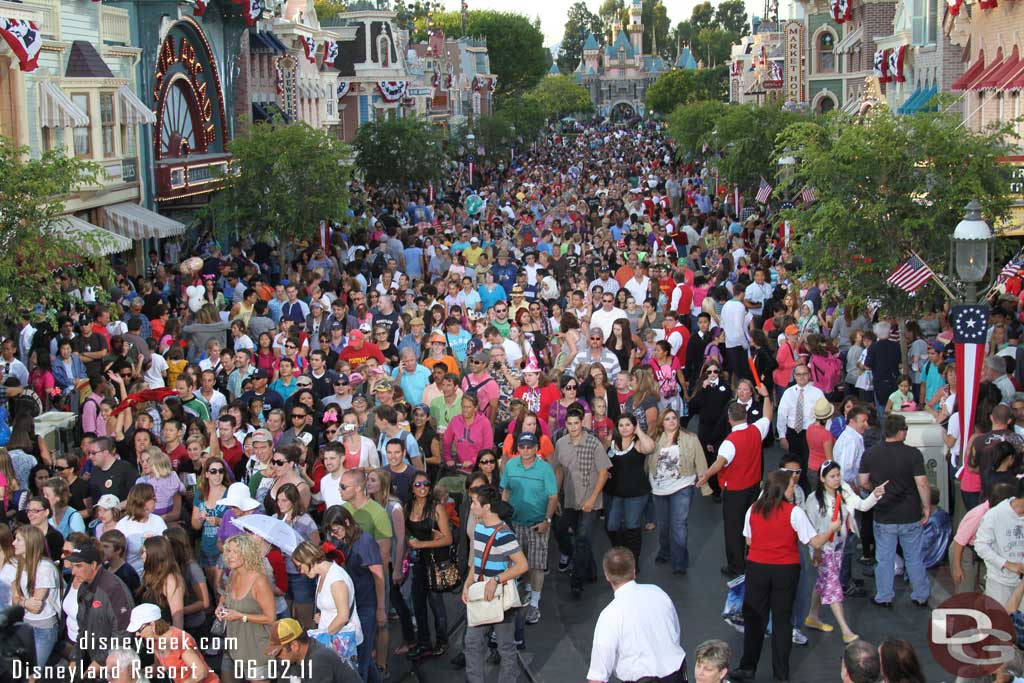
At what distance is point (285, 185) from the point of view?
2702 centimetres

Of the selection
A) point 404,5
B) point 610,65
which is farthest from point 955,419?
point 610,65

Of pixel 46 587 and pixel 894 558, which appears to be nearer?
pixel 46 587

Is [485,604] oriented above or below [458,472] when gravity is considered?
below

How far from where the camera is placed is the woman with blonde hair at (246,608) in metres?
7.93

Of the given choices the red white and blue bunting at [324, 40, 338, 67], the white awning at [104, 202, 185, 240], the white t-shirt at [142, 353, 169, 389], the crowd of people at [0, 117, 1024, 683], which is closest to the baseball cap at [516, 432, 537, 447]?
the crowd of people at [0, 117, 1024, 683]

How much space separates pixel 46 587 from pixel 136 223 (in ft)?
61.4

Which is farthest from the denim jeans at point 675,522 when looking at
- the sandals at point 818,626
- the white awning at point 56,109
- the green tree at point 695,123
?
the green tree at point 695,123

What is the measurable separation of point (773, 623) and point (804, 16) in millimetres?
55023

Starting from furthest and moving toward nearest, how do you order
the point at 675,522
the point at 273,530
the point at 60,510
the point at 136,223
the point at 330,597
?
1. the point at 136,223
2. the point at 675,522
3. the point at 60,510
4. the point at 273,530
5. the point at 330,597

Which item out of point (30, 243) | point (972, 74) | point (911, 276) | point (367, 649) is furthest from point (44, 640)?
point (972, 74)

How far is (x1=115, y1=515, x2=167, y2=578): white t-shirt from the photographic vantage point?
9031 millimetres

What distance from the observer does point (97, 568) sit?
8273 mm

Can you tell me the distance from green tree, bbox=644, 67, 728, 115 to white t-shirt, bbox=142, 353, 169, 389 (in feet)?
345

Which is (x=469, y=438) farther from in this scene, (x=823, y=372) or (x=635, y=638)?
(x=823, y=372)
